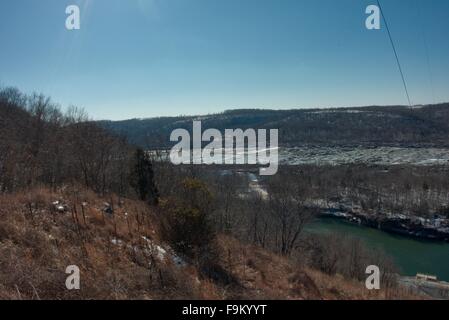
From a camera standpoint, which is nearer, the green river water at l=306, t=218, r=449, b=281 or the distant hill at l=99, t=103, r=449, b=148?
the green river water at l=306, t=218, r=449, b=281

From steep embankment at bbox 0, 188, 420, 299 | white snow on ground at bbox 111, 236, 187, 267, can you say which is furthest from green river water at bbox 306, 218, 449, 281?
white snow on ground at bbox 111, 236, 187, 267

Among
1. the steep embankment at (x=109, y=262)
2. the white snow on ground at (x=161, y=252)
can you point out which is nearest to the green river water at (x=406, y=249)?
the steep embankment at (x=109, y=262)

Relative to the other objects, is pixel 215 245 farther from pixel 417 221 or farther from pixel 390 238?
pixel 417 221

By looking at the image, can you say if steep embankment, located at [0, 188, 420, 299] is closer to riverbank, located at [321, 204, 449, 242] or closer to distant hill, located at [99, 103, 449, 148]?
riverbank, located at [321, 204, 449, 242]

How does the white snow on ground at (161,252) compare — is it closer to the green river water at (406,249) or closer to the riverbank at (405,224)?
the green river water at (406,249)
